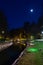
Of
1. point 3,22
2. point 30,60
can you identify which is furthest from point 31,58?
point 3,22

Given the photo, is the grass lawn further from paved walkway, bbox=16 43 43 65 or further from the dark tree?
the dark tree

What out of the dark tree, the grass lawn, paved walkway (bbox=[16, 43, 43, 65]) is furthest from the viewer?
the dark tree

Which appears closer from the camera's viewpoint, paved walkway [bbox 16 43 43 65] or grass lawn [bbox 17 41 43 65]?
paved walkway [bbox 16 43 43 65]

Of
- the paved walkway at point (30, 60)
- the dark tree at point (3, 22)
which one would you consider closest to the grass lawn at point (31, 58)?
the paved walkway at point (30, 60)

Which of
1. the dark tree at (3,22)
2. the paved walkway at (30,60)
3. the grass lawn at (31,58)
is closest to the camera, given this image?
the paved walkway at (30,60)

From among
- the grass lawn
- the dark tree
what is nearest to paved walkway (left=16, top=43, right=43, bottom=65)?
the grass lawn

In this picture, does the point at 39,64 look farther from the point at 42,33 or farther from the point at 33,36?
the point at 33,36

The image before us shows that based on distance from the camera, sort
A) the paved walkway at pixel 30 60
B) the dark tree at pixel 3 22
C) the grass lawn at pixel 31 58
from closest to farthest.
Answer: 1. the paved walkway at pixel 30 60
2. the grass lawn at pixel 31 58
3. the dark tree at pixel 3 22

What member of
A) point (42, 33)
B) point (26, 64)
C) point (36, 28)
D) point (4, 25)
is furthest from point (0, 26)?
point (26, 64)

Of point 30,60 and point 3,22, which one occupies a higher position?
point 3,22

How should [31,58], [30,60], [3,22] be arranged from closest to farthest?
[30,60] → [31,58] → [3,22]

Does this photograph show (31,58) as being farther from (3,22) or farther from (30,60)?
(3,22)

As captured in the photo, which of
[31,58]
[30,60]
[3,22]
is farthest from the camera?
[3,22]

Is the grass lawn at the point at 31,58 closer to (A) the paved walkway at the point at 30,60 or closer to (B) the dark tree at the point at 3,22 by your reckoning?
(A) the paved walkway at the point at 30,60
